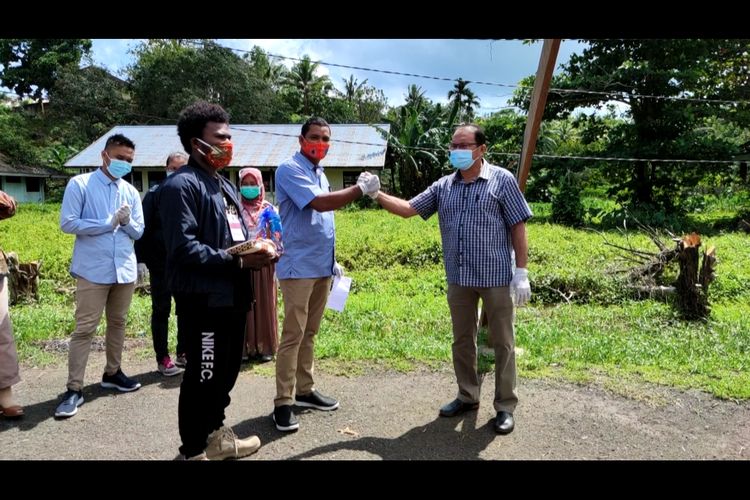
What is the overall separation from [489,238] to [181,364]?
3213 mm

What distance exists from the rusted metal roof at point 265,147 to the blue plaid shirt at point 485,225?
22.6 metres

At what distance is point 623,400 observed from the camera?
4105 millimetres

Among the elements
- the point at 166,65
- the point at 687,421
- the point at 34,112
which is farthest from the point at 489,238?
the point at 34,112

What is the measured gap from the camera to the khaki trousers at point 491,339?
3771 millimetres

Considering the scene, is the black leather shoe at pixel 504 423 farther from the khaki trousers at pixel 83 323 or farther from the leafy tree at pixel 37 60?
the leafy tree at pixel 37 60

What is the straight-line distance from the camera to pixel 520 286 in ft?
12.4

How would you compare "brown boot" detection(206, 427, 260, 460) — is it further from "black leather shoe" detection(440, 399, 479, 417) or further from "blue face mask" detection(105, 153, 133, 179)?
"blue face mask" detection(105, 153, 133, 179)

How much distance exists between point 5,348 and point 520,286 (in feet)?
12.7

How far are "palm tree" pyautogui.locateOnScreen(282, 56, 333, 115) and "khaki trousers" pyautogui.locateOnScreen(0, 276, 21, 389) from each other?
39251 millimetres

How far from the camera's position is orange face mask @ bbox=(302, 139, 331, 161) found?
373cm

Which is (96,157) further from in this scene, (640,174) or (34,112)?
(640,174)

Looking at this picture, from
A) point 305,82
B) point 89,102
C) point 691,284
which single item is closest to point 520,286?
point 691,284

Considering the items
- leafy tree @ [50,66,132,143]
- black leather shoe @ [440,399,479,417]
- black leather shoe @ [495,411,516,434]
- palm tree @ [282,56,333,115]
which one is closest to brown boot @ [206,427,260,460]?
black leather shoe @ [440,399,479,417]
